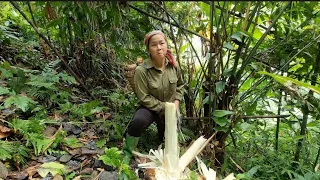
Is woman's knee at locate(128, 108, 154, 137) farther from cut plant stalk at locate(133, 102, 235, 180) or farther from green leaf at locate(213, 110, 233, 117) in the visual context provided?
green leaf at locate(213, 110, 233, 117)

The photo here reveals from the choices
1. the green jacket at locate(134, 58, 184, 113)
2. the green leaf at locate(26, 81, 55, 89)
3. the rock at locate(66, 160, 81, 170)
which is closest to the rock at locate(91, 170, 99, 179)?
the rock at locate(66, 160, 81, 170)

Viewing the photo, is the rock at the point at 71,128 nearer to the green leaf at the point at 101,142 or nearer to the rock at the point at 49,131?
the rock at the point at 49,131

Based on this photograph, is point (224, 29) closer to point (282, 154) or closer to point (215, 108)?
point (215, 108)

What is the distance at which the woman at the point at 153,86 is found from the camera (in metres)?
2.49

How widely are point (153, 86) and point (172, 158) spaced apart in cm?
60

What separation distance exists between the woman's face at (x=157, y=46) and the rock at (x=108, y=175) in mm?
942

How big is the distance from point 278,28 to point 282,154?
1.16 meters

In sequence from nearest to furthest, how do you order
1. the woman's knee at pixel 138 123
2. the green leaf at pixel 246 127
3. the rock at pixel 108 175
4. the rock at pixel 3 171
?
the rock at pixel 3 171 → the rock at pixel 108 175 → the green leaf at pixel 246 127 → the woman's knee at pixel 138 123

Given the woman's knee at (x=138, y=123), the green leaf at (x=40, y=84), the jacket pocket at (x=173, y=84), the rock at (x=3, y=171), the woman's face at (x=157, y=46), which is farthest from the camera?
the green leaf at (x=40, y=84)

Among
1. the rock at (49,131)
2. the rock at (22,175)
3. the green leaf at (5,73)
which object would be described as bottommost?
the rock at (22,175)

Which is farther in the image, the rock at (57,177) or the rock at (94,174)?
the rock at (94,174)

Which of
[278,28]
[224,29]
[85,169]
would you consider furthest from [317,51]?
[85,169]

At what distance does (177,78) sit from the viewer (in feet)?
9.09

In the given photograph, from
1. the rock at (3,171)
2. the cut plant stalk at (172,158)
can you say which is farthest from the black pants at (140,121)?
the rock at (3,171)
